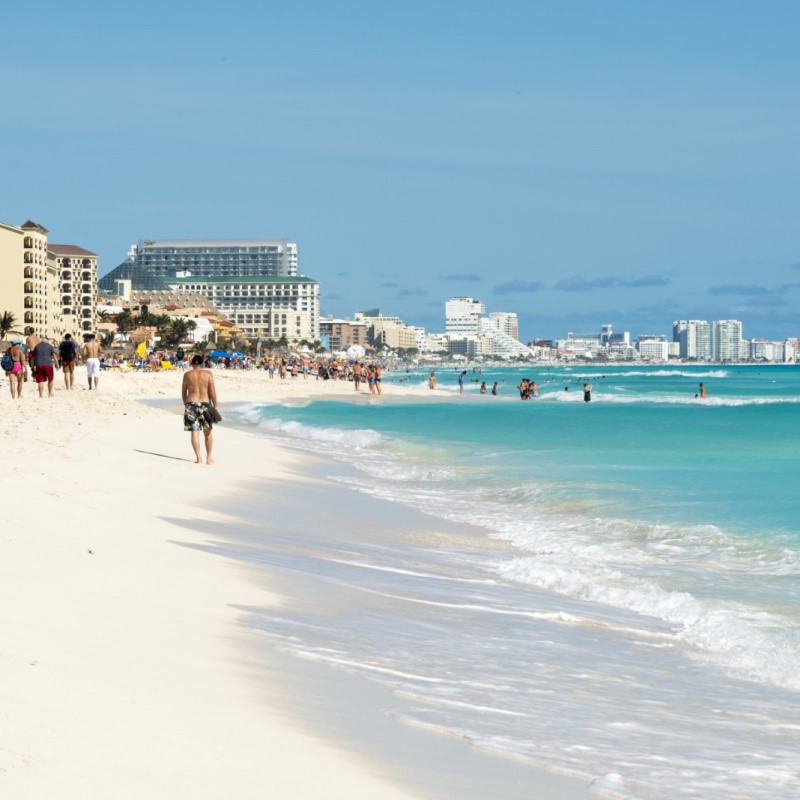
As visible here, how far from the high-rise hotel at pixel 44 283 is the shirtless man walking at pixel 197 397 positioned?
321 ft

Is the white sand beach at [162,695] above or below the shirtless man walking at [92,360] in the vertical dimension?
below

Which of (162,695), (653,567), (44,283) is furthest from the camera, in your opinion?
(44,283)

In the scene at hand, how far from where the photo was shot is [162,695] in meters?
4.48

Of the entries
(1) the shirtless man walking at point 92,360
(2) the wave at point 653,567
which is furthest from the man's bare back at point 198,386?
(1) the shirtless man walking at point 92,360

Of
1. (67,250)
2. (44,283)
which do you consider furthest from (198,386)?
(67,250)

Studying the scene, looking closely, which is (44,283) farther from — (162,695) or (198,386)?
(162,695)

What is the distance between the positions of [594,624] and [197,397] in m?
9.08

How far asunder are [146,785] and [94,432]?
51.9 feet

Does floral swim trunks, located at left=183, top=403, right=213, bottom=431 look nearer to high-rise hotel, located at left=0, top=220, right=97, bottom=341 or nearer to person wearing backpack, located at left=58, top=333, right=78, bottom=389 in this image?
person wearing backpack, located at left=58, top=333, right=78, bottom=389

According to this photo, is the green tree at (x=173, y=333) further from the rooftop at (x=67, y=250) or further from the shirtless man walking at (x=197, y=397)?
the shirtless man walking at (x=197, y=397)

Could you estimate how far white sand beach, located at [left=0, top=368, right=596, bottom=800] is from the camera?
12.1 ft

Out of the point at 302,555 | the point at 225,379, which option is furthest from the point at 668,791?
the point at 225,379

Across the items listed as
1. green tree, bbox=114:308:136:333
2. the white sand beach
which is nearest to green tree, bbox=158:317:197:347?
green tree, bbox=114:308:136:333

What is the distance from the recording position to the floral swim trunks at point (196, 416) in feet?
51.1
